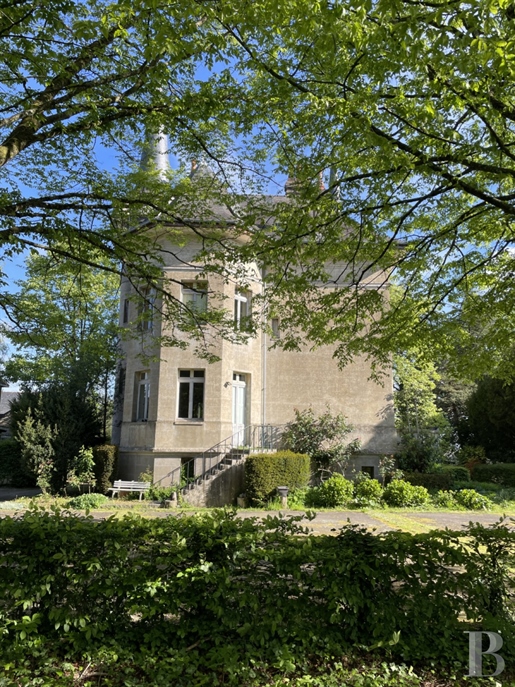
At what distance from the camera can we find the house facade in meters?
15.7

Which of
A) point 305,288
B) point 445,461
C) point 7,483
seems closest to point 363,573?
→ point 305,288

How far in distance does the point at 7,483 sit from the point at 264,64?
69.3ft

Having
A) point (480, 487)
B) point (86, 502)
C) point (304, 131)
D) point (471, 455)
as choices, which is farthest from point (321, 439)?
point (304, 131)

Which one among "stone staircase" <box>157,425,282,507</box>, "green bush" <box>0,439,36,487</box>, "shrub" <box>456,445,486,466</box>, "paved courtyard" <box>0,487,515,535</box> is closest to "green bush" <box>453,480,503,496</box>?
"paved courtyard" <box>0,487,515,535</box>

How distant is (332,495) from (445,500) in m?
3.39

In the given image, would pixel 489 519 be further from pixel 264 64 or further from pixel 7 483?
pixel 7 483

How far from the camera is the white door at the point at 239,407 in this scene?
16.6 meters

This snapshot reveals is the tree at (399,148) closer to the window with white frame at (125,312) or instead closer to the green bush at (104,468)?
the green bush at (104,468)

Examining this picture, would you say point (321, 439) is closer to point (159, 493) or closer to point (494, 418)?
point (159, 493)

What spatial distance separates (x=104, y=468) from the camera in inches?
620

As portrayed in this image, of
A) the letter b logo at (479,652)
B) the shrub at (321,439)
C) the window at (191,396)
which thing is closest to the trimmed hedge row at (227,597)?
the letter b logo at (479,652)

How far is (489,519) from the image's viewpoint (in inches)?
457

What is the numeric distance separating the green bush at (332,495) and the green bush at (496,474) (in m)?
7.32

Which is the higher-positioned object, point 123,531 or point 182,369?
point 182,369
